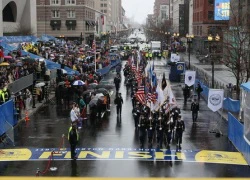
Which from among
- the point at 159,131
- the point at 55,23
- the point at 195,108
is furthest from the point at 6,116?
the point at 55,23

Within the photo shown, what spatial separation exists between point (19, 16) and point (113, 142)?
215ft

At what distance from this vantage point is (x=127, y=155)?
57.6ft

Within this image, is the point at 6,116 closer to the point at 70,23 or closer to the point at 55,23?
the point at 70,23

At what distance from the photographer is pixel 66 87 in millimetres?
30516

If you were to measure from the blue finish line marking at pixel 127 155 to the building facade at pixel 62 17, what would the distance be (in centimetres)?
8136

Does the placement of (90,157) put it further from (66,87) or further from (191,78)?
(191,78)


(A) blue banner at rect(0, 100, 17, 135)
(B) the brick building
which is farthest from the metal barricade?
(B) the brick building

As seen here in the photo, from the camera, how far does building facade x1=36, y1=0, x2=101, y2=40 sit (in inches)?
3831

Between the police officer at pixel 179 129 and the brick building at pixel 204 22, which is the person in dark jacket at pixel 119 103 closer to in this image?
the police officer at pixel 179 129

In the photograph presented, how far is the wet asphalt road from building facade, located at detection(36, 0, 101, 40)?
229ft

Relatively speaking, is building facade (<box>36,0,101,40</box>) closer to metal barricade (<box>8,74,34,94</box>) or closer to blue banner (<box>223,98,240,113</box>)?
metal barricade (<box>8,74,34,94</box>)

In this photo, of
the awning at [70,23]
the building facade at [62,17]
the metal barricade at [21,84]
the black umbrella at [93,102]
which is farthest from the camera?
the building facade at [62,17]

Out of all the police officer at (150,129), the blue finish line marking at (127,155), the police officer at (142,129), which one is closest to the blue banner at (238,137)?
the blue finish line marking at (127,155)

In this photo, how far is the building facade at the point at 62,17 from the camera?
9731 centimetres
